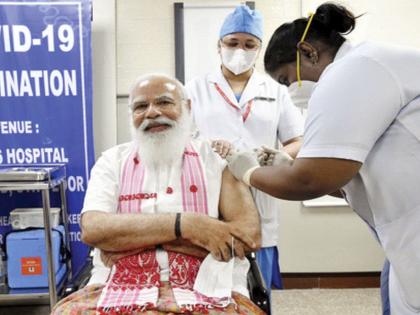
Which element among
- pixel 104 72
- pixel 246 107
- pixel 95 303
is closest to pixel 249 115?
pixel 246 107

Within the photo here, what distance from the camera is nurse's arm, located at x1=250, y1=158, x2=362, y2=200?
0.98m

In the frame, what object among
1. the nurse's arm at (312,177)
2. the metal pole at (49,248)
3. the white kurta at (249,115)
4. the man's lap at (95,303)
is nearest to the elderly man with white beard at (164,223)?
the man's lap at (95,303)

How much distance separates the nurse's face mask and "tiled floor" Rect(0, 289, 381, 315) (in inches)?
67.4

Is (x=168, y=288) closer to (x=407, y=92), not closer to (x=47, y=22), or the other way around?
(x=407, y=92)

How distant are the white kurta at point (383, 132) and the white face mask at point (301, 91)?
0.19 m

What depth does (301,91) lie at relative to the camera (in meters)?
1.28

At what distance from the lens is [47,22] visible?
261 cm

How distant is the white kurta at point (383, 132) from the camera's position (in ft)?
3.14

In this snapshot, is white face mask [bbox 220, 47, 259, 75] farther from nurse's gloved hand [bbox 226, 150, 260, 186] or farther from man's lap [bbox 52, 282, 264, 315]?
man's lap [bbox 52, 282, 264, 315]

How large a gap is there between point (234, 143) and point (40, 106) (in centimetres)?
149

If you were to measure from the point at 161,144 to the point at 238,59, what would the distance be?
56 centimetres

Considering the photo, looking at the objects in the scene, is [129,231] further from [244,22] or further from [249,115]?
[244,22]

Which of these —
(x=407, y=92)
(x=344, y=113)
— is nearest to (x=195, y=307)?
(x=344, y=113)

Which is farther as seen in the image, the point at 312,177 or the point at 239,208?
the point at 239,208
